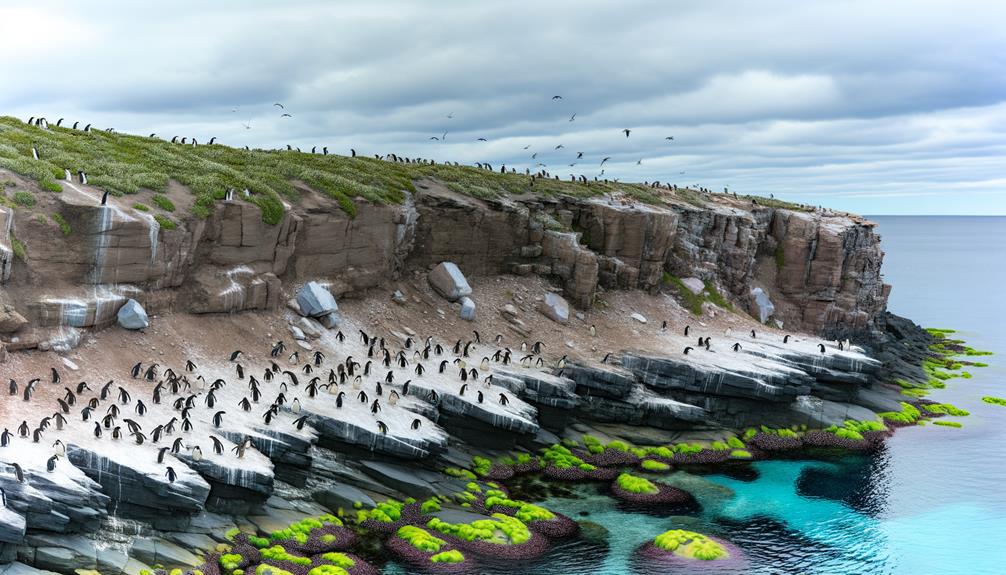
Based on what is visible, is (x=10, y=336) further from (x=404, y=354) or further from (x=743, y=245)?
(x=743, y=245)

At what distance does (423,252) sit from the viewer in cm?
6025

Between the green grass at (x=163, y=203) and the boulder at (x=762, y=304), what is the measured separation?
56561mm

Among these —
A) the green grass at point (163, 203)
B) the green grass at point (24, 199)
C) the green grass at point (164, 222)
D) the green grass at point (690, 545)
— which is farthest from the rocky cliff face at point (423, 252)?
the green grass at point (690, 545)

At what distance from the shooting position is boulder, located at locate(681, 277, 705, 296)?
72625 mm

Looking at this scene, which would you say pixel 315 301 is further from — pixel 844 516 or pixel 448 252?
pixel 844 516

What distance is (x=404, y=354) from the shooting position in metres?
48.8

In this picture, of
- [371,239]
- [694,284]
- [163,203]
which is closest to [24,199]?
[163,203]

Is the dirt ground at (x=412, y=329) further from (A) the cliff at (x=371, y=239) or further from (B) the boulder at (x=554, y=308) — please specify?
(A) the cliff at (x=371, y=239)

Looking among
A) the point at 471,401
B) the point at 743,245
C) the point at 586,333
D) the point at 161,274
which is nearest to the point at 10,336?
the point at 161,274

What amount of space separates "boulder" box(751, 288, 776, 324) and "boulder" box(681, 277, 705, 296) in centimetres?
909

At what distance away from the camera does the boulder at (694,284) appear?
238 feet

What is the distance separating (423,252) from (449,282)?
11.4 ft

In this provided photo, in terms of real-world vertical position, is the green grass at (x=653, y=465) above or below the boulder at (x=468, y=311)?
below

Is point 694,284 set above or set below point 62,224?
above
